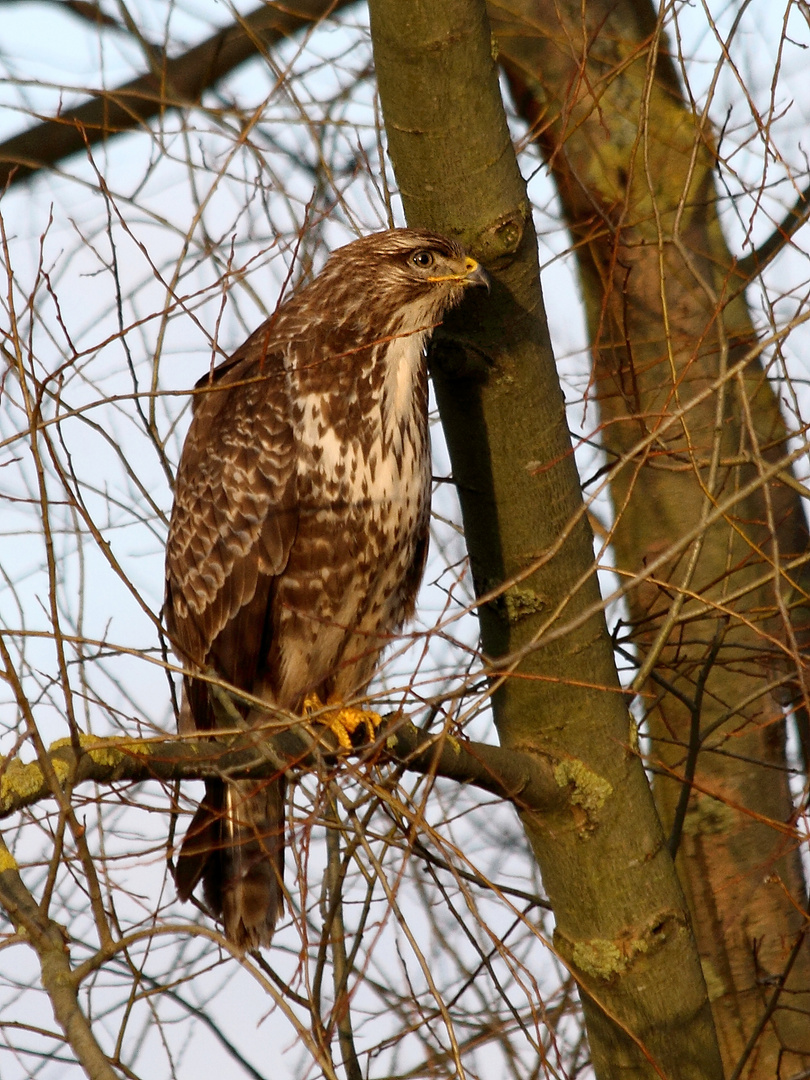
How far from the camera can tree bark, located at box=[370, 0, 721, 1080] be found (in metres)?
3.18

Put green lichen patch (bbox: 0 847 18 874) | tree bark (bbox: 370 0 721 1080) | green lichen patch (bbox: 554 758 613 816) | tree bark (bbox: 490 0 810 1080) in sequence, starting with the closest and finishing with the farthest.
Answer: green lichen patch (bbox: 0 847 18 874), tree bark (bbox: 370 0 721 1080), green lichen patch (bbox: 554 758 613 816), tree bark (bbox: 490 0 810 1080)

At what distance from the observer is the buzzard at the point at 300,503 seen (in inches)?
149

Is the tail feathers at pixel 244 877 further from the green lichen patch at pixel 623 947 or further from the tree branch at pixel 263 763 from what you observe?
the green lichen patch at pixel 623 947

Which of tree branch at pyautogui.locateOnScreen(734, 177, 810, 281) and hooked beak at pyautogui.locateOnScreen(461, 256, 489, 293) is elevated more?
tree branch at pyautogui.locateOnScreen(734, 177, 810, 281)

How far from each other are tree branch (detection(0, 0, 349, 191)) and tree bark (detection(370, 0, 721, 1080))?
6.73 ft

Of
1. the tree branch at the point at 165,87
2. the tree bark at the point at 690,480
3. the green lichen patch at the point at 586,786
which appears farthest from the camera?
the tree branch at the point at 165,87

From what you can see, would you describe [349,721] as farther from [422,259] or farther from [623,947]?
[422,259]

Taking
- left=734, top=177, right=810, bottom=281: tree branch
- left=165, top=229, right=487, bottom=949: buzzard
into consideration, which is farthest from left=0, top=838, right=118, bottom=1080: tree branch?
left=734, top=177, right=810, bottom=281: tree branch

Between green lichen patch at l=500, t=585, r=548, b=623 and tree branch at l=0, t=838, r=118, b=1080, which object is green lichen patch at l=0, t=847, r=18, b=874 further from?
green lichen patch at l=500, t=585, r=548, b=623

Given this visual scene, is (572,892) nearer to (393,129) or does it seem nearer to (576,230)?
(393,129)

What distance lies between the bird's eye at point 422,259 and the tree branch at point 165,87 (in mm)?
1579

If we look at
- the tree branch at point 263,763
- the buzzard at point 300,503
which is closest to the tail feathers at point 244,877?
the buzzard at point 300,503

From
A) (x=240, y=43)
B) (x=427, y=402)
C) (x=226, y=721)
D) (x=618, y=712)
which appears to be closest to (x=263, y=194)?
(x=240, y=43)

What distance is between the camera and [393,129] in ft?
10.3
